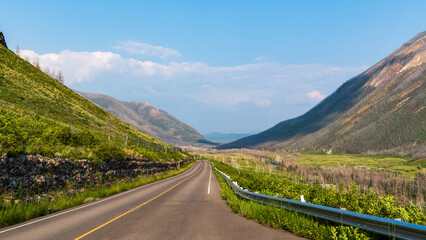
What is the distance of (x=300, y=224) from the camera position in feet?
23.5

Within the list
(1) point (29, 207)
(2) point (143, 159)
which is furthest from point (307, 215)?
(2) point (143, 159)

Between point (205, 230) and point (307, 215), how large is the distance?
9.89ft

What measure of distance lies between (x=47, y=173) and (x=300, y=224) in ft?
40.9

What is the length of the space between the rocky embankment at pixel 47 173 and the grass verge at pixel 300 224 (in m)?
9.67

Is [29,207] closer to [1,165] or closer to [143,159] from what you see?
[1,165]

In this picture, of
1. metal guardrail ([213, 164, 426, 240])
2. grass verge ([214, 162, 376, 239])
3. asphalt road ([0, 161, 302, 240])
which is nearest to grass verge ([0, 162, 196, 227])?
asphalt road ([0, 161, 302, 240])

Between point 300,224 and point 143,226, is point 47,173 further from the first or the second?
point 300,224

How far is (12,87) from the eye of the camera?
4078 cm

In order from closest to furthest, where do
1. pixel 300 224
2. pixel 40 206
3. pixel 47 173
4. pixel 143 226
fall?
pixel 300 224 → pixel 143 226 → pixel 40 206 → pixel 47 173

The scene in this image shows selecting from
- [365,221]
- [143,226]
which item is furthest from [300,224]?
[143,226]

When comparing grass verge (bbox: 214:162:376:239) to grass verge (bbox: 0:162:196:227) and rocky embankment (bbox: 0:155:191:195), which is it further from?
rocky embankment (bbox: 0:155:191:195)

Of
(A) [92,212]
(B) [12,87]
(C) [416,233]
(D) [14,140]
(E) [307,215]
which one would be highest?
(B) [12,87]

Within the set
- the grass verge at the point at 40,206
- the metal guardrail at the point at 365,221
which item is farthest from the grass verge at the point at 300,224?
the grass verge at the point at 40,206

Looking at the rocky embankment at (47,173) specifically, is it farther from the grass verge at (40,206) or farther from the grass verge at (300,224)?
the grass verge at (300,224)
